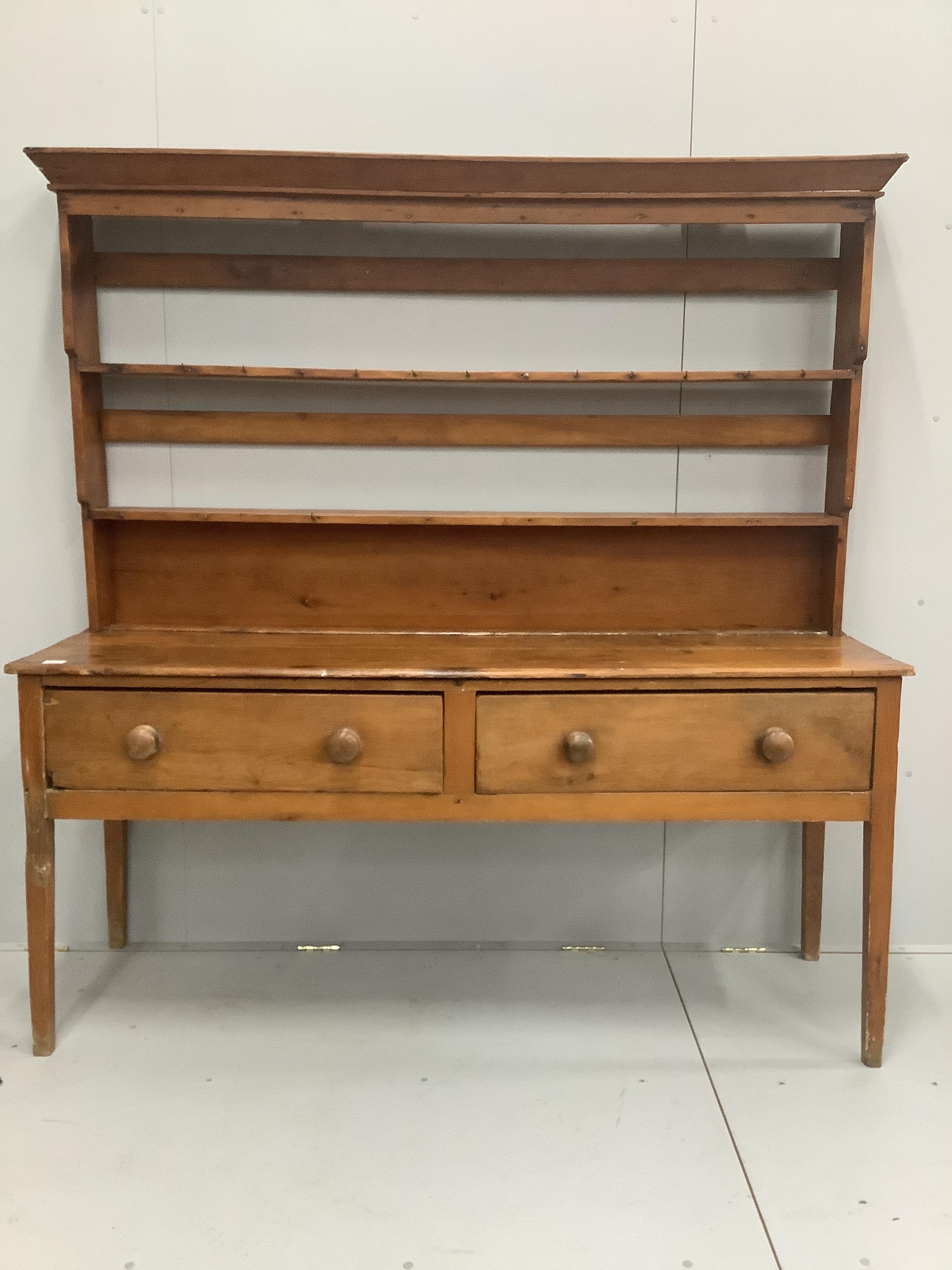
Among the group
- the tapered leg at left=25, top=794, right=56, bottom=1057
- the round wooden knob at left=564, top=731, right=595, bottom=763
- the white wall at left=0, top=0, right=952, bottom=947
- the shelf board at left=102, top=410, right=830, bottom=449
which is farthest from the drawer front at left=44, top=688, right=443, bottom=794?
the shelf board at left=102, top=410, right=830, bottom=449

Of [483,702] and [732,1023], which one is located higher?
[483,702]

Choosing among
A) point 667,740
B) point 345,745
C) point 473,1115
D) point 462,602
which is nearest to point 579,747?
point 667,740

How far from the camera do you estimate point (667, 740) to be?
1.87 meters

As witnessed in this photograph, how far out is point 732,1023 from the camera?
2.12 metres

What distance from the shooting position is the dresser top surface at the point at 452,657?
72.1 inches

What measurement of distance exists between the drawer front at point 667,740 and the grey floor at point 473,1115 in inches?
24.1

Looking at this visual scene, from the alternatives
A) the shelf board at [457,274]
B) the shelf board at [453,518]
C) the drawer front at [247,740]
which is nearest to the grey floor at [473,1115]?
the drawer front at [247,740]

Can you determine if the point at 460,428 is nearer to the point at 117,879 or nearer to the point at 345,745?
the point at 345,745

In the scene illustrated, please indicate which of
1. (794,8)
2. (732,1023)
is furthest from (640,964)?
(794,8)

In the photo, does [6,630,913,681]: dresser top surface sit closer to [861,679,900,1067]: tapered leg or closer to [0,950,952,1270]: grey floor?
[861,679,900,1067]: tapered leg

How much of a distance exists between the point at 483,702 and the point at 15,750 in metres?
1.34

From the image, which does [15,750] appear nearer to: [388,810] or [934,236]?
[388,810]

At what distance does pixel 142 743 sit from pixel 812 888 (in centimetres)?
169

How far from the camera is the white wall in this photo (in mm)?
2166
